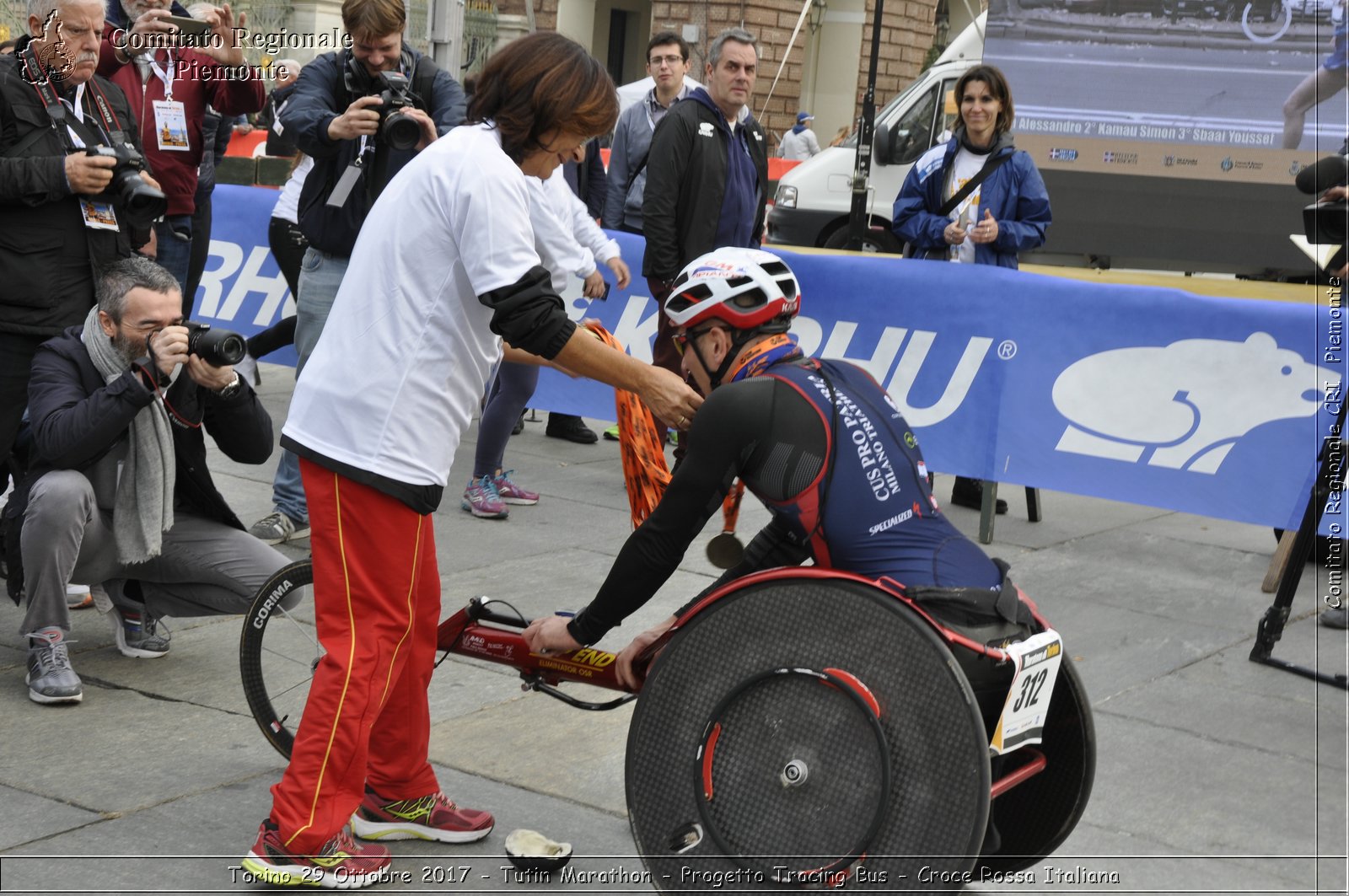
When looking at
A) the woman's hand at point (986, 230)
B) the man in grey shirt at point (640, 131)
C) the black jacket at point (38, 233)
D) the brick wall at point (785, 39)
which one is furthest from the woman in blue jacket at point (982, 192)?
the brick wall at point (785, 39)

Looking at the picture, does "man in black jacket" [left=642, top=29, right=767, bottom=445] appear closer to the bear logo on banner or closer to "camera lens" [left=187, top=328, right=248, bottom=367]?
the bear logo on banner

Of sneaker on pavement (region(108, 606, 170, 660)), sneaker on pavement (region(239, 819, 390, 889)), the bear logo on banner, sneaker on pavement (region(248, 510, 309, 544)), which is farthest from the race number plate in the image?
sneaker on pavement (region(248, 510, 309, 544))

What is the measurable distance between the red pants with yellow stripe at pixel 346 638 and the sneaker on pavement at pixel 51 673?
1465mm

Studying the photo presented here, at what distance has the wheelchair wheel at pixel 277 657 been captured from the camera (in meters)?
4.16

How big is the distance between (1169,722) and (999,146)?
3.54 m

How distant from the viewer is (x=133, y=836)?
3.72m

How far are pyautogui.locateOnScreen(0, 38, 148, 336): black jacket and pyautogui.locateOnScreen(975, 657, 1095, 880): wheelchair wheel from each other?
362 cm

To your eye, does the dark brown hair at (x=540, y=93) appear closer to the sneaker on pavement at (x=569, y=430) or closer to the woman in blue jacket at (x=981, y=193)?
the woman in blue jacket at (x=981, y=193)

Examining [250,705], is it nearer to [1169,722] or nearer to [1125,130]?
[1169,722]

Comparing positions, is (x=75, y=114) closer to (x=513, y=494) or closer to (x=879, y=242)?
(x=513, y=494)

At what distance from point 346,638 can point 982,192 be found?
5033 millimetres

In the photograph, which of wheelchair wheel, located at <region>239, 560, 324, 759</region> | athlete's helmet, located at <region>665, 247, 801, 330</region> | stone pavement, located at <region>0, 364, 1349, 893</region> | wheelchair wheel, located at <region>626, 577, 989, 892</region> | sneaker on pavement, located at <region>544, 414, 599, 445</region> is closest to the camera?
wheelchair wheel, located at <region>626, 577, 989, 892</region>

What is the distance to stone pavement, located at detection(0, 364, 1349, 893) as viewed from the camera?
12.3 ft

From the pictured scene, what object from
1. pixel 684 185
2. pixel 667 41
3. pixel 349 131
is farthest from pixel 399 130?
pixel 667 41
